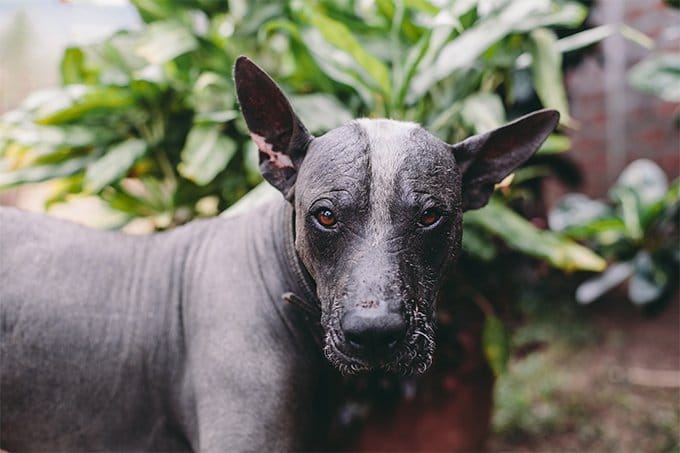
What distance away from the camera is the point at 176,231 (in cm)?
229

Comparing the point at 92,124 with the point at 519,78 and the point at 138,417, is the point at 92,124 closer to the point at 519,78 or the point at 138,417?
the point at 138,417

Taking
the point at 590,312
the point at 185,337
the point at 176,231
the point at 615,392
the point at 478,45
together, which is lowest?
the point at 590,312

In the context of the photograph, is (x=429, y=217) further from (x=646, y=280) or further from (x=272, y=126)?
(x=646, y=280)

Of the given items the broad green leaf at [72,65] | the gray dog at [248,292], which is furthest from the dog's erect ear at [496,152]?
the broad green leaf at [72,65]

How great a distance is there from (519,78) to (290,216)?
1663 mm

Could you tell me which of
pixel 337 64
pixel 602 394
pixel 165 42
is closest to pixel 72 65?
pixel 165 42

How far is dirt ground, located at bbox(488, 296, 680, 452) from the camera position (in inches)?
151

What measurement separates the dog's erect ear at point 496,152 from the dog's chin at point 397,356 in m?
0.48

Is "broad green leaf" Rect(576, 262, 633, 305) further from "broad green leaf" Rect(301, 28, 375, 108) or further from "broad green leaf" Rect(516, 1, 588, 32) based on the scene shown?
"broad green leaf" Rect(301, 28, 375, 108)

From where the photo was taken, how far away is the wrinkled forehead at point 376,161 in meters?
1.72

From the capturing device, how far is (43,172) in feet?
9.79

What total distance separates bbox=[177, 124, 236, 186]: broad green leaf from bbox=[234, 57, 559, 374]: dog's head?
2.75 feet

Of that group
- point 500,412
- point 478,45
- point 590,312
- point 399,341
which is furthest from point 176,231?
point 590,312

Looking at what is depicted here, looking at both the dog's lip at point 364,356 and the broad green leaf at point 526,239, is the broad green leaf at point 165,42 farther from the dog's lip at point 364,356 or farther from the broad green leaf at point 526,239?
the dog's lip at point 364,356
